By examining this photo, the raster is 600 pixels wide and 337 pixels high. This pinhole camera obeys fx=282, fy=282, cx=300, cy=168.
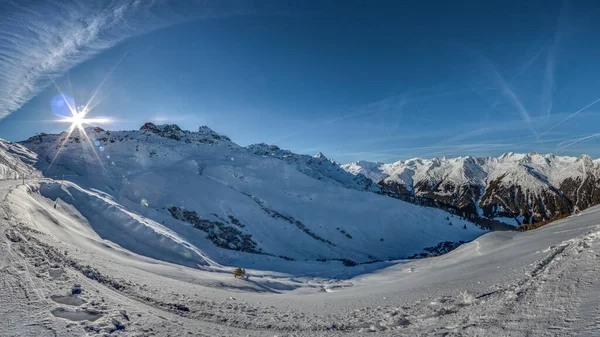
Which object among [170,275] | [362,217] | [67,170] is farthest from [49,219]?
[362,217]

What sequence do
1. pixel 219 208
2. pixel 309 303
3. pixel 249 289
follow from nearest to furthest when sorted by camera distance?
pixel 309 303, pixel 249 289, pixel 219 208

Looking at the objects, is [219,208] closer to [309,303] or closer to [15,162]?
[15,162]

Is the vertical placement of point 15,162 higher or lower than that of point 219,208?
higher

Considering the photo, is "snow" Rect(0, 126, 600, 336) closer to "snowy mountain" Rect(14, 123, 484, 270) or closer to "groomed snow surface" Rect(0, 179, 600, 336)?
"groomed snow surface" Rect(0, 179, 600, 336)

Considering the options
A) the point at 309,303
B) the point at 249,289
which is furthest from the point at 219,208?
the point at 309,303

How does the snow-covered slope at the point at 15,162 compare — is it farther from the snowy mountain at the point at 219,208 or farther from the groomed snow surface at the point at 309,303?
the groomed snow surface at the point at 309,303

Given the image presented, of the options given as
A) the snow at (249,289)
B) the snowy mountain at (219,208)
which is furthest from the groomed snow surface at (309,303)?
the snowy mountain at (219,208)

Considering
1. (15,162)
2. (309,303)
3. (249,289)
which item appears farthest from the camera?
(15,162)

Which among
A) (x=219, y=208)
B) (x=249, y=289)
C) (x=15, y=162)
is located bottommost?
(x=249, y=289)

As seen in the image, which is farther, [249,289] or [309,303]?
[249,289]
